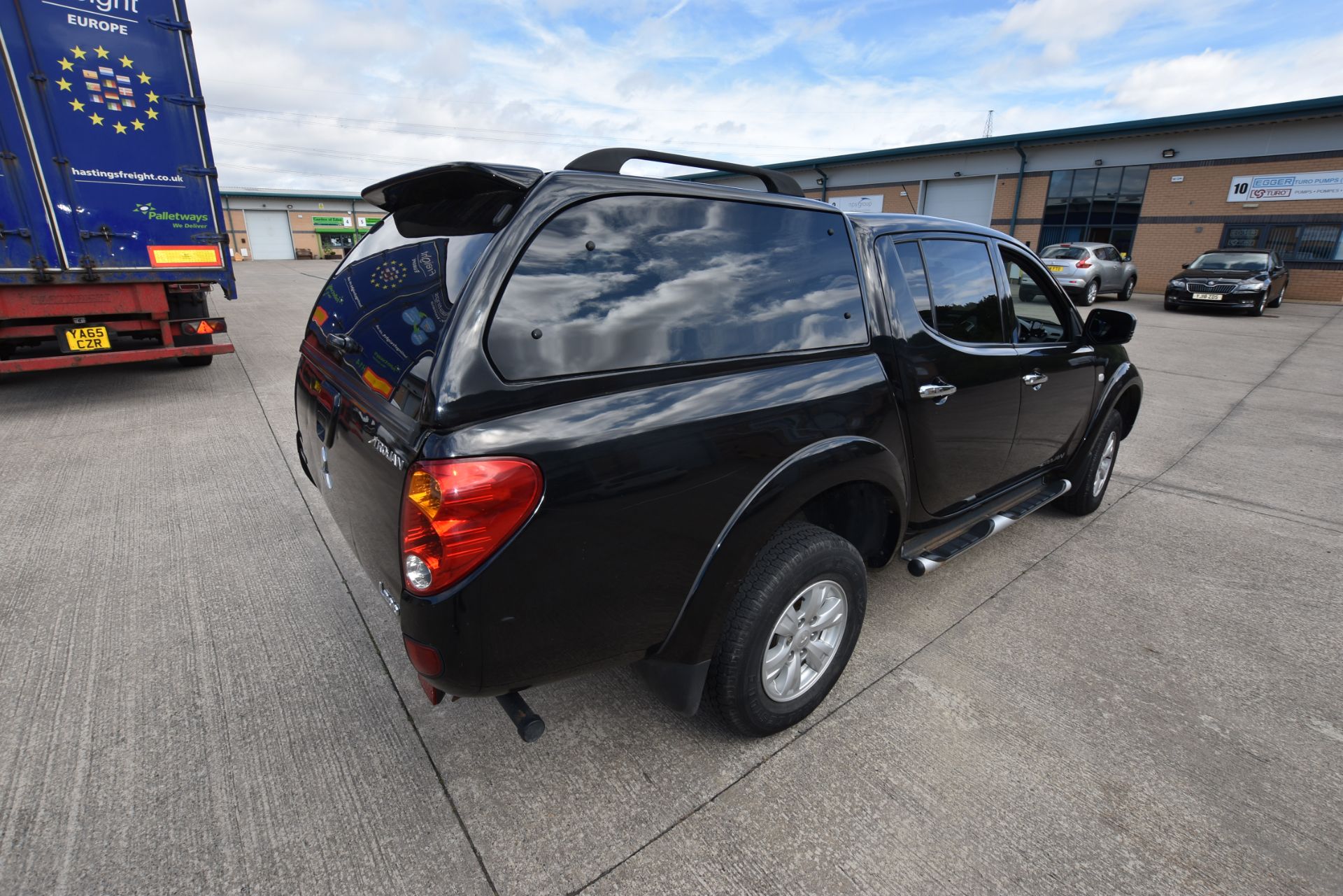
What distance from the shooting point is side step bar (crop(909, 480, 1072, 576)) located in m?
2.71

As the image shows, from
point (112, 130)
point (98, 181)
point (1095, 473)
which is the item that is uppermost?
point (112, 130)

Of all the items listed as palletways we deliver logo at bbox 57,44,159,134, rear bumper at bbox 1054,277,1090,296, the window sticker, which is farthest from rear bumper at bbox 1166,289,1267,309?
palletways we deliver logo at bbox 57,44,159,134

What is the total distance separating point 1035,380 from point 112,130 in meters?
7.52

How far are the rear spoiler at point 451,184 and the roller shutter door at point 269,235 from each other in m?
61.2

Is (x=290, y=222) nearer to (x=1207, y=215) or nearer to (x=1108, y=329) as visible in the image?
(x=1207, y=215)

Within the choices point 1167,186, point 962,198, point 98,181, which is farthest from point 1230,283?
point 98,181

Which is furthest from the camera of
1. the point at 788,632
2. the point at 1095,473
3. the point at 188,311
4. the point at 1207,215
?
the point at 1207,215

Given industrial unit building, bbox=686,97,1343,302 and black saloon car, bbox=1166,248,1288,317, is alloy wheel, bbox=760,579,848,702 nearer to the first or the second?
black saloon car, bbox=1166,248,1288,317

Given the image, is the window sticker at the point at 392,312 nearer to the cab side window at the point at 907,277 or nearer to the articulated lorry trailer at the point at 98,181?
the cab side window at the point at 907,277

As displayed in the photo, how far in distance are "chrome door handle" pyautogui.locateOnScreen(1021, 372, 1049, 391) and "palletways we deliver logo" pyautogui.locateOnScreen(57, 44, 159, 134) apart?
7388 millimetres

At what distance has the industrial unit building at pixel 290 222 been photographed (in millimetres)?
50844

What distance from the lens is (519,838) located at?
1855 millimetres

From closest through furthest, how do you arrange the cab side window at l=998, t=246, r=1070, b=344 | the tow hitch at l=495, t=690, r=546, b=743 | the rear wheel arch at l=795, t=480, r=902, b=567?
the tow hitch at l=495, t=690, r=546, b=743
the rear wheel arch at l=795, t=480, r=902, b=567
the cab side window at l=998, t=246, r=1070, b=344

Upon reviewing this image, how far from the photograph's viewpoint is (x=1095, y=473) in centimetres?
→ 395
